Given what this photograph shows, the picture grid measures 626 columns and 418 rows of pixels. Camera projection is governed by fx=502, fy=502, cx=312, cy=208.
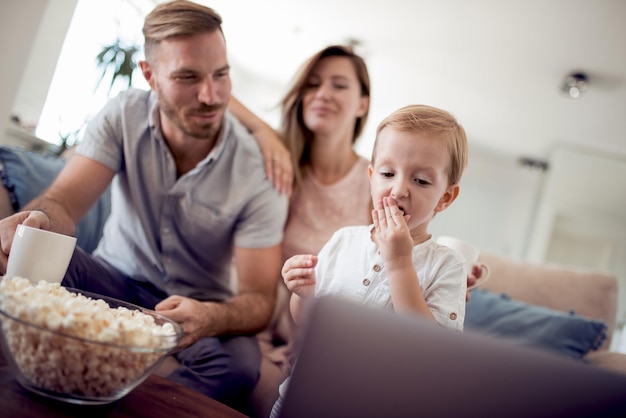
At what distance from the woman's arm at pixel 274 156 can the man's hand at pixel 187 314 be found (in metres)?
0.38

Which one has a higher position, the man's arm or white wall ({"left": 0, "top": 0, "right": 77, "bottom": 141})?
white wall ({"left": 0, "top": 0, "right": 77, "bottom": 141})

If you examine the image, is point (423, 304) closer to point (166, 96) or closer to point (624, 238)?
point (166, 96)

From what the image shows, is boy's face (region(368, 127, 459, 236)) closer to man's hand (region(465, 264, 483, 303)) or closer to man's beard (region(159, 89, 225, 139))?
man's hand (region(465, 264, 483, 303))

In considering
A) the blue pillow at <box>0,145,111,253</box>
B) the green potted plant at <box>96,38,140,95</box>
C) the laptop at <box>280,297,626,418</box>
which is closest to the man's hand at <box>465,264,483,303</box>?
the laptop at <box>280,297,626,418</box>

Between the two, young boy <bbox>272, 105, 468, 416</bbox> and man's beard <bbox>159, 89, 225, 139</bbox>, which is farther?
man's beard <bbox>159, 89, 225, 139</bbox>

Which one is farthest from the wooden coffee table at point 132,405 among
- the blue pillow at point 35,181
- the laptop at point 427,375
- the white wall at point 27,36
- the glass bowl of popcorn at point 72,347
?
the white wall at point 27,36

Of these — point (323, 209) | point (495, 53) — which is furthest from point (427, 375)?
point (495, 53)

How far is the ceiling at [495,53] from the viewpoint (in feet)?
7.76

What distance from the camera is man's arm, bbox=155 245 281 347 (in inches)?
38.3

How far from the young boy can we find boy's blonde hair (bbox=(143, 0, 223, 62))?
453 mm

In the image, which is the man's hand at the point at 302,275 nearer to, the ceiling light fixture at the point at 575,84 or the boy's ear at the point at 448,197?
the boy's ear at the point at 448,197

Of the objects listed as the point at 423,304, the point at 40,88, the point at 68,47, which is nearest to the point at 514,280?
the point at 423,304

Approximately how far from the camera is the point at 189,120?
42.4 inches

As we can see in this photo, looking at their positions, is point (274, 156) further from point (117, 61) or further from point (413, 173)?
point (117, 61)
